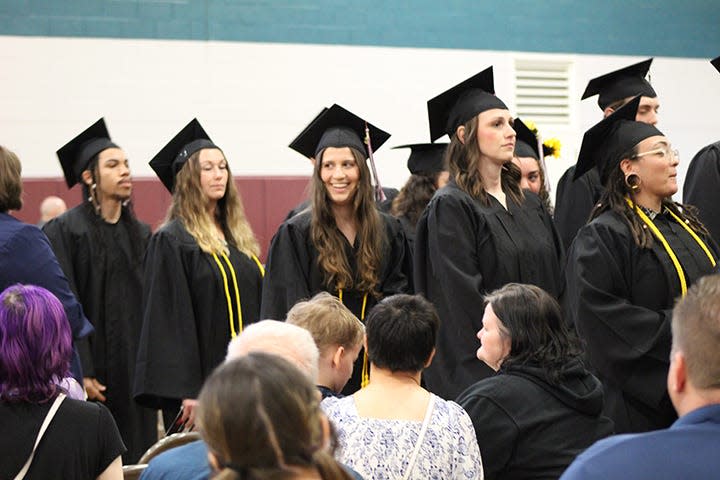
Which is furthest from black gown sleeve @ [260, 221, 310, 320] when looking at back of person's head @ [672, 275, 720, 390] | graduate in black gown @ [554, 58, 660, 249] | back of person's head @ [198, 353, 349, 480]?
back of person's head @ [198, 353, 349, 480]

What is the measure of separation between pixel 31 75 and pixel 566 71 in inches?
195

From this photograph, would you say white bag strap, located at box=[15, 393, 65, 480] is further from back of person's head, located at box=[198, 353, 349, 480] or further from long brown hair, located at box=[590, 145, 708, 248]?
long brown hair, located at box=[590, 145, 708, 248]

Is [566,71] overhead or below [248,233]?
overhead

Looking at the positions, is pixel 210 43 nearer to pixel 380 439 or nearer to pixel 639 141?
pixel 639 141

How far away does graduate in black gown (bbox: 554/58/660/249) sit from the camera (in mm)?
6957

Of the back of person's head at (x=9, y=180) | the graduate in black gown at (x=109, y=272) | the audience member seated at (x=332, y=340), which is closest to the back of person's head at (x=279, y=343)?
the audience member seated at (x=332, y=340)

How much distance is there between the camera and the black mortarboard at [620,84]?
7352 millimetres

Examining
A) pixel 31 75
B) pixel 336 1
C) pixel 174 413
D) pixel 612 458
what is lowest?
pixel 174 413

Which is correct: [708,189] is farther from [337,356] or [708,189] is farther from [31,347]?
[31,347]

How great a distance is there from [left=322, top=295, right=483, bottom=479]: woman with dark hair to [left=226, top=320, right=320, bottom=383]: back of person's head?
1.32 feet

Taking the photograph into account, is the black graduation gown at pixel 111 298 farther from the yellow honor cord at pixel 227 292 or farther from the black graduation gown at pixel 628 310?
the black graduation gown at pixel 628 310

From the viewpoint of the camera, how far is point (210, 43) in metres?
9.94

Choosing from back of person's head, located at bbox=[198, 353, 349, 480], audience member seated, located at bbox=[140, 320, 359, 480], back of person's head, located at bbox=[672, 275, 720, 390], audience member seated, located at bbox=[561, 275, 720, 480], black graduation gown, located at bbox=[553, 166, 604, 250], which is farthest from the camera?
black graduation gown, located at bbox=[553, 166, 604, 250]

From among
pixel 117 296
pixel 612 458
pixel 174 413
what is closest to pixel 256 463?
pixel 612 458
